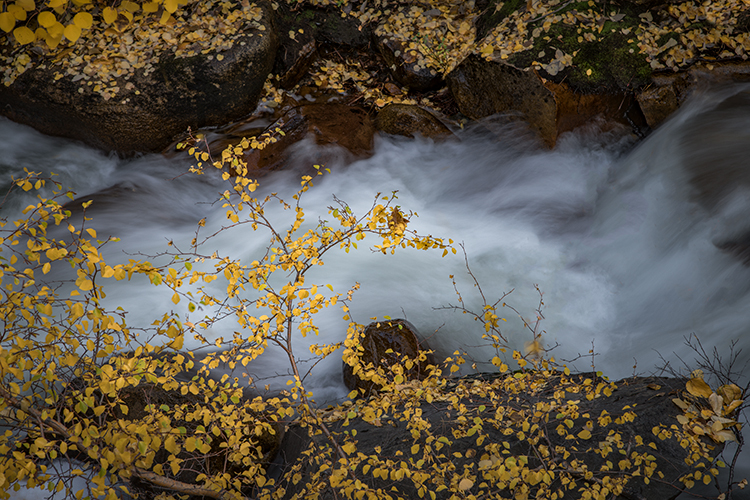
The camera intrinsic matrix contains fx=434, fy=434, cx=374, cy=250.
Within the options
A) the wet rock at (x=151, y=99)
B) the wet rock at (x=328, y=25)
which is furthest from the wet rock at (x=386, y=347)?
the wet rock at (x=328, y=25)

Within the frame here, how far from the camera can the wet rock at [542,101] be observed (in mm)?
5312

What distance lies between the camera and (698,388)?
247 centimetres

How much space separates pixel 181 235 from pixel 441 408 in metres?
4.10

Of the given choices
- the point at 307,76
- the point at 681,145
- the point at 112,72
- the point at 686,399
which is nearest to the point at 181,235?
the point at 112,72

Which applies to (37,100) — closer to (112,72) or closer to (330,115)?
(112,72)

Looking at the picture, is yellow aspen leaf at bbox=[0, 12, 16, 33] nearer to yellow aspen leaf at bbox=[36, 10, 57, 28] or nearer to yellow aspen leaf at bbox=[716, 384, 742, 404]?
yellow aspen leaf at bbox=[36, 10, 57, 28]

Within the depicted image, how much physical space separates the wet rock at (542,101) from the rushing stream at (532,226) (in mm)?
228

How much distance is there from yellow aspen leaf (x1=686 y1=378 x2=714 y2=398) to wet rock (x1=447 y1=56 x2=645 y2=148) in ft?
12.3

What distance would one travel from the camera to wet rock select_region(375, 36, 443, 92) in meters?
6.63

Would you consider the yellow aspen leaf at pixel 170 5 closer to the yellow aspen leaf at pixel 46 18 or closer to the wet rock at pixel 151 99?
the yellow aspen leaf at pixel 46 18

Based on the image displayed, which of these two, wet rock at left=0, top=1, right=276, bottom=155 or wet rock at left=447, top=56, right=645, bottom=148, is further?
wet rock at left=0, top=1, right=276, bottom=155

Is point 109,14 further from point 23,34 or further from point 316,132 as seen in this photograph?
point 316,132

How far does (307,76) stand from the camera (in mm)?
6996

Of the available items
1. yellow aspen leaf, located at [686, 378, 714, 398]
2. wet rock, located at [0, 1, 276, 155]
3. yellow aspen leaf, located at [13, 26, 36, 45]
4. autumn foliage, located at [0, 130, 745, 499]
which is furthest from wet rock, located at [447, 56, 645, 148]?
yellow aspen leaf, located at [13, 26, 36, 45]
